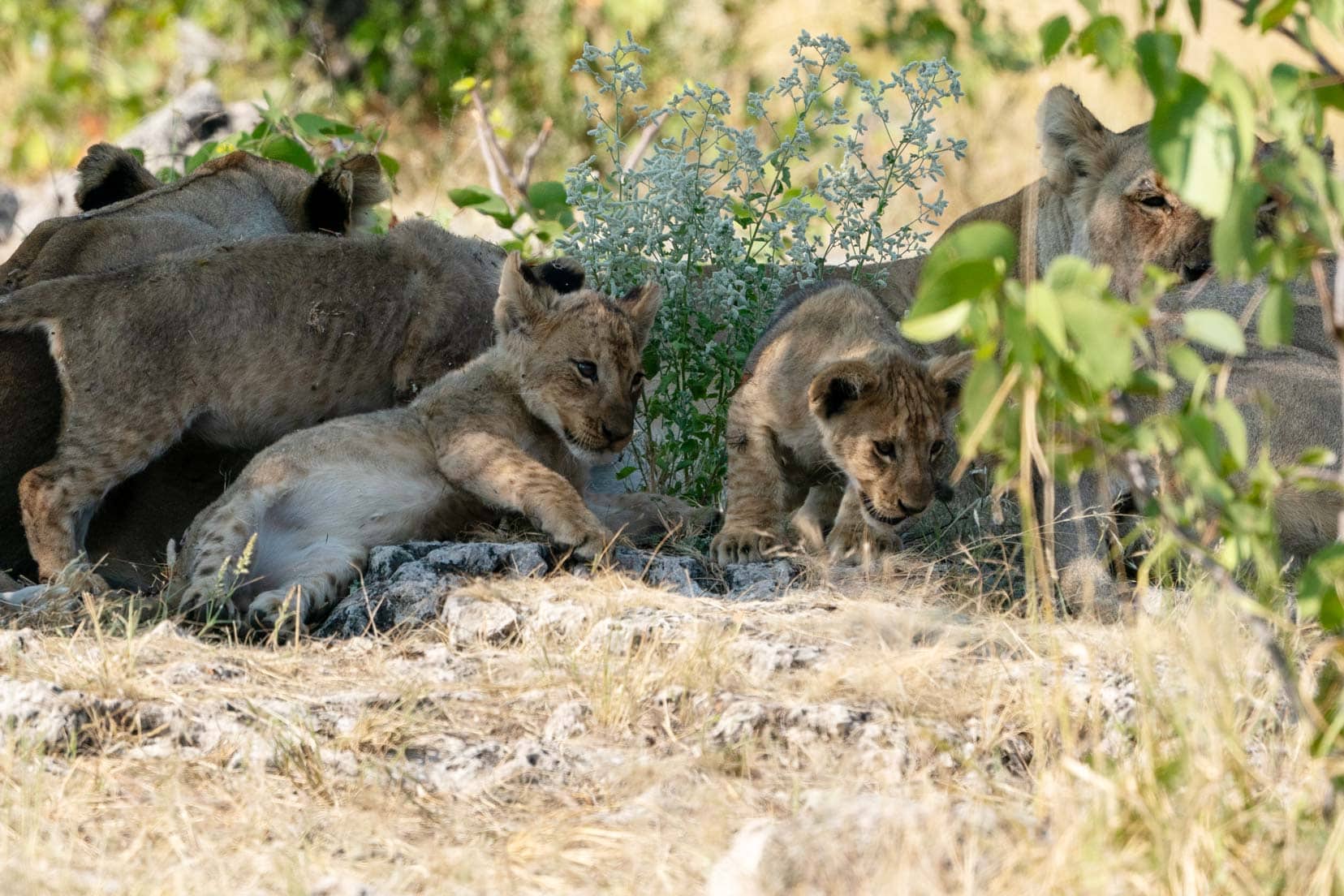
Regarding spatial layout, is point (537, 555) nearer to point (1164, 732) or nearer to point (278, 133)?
point (1164, 732)

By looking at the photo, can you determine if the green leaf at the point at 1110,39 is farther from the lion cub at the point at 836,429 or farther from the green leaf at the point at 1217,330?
the lion cub at the point at 836,429

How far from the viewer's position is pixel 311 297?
5.95m

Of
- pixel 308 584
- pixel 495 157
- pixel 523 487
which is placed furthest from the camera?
pixel 495 157

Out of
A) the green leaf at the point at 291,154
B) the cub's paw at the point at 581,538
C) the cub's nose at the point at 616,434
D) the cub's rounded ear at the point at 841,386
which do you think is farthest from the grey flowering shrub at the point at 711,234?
the green leaf at the point at 291,154

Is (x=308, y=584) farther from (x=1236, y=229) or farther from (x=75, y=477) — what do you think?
(x=1236, y=229)

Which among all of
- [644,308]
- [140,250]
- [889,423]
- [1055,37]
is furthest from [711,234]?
[1055,37]

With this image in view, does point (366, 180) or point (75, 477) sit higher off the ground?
point (366, 180)

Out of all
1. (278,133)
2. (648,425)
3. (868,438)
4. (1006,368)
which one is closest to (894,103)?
(278,133)

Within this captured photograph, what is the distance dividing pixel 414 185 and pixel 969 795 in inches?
440

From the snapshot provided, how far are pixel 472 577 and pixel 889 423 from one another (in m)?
1.32

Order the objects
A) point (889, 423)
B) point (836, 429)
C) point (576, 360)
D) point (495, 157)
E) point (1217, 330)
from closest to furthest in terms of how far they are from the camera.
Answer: point (1217, 330) → point (889, 423) → point (836, 429) → point (576, 360) → point (495, 157)

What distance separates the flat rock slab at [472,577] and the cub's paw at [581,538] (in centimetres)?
4

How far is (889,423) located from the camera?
191 inches

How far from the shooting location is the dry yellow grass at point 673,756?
309cm
